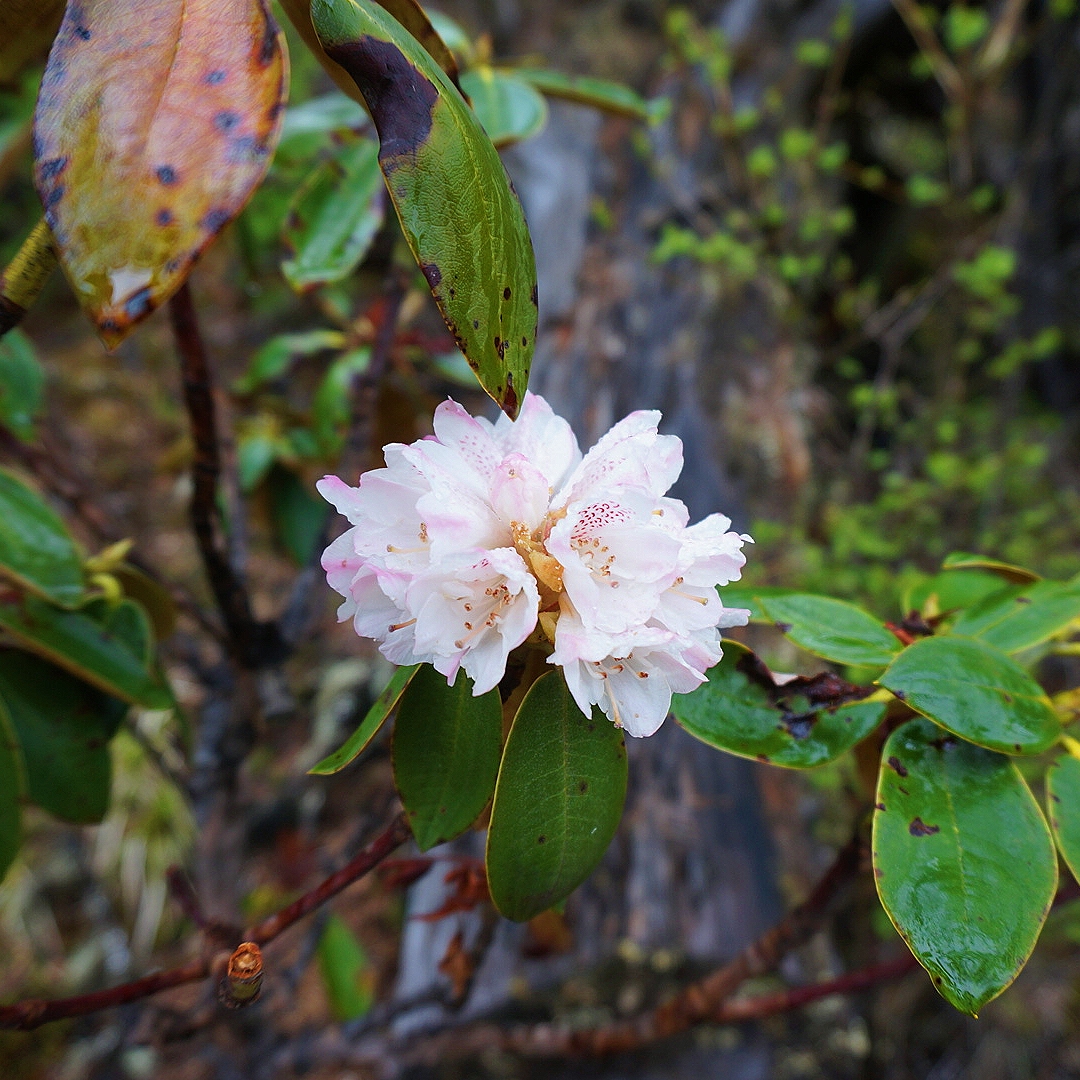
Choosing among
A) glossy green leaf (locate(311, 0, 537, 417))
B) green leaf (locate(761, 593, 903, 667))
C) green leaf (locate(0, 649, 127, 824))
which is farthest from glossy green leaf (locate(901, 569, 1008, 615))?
green leaf (locate(0, 649, 127, 824))

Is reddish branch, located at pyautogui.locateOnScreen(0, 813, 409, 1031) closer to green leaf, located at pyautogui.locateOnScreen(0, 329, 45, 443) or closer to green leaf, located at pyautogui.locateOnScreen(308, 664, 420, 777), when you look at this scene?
green leaf, located at pyautogui.locateOnScreen(308, 664, 420, 777)

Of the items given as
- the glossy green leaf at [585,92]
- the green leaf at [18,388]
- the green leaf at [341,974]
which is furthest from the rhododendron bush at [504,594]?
the green leaf at [341,974]

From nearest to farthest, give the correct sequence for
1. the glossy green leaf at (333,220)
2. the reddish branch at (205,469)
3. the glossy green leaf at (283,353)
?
the reddish branch at (205,469) < the glossy green leaf at (333,220) < the glossy green leaf at (283,353)

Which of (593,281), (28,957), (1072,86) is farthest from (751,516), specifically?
(28,957)

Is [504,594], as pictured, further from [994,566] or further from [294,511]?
[294,511]

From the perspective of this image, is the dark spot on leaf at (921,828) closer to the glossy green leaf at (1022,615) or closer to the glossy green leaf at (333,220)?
the glossy green leaf at (1022,615)
